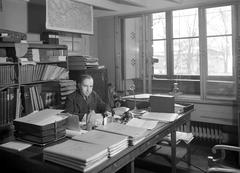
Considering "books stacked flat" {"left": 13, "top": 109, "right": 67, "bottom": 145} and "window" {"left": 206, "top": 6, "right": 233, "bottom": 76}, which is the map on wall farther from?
"books stacked flat" {"left": 13, "top": 109, "right": 67, "bottom": 145}

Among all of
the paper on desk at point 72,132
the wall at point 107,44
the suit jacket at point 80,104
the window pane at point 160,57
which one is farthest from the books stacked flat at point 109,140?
the wall at point 107,44

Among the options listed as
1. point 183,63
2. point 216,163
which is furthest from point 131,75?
point 216,163

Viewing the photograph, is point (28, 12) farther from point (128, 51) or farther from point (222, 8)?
point (222, 8)

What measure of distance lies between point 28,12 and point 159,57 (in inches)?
93.4

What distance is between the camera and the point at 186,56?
4.53 meters

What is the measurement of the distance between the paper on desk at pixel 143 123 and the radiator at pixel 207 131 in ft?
7.48

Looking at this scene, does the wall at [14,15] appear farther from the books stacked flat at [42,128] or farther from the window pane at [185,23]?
the window pane at [185,23]

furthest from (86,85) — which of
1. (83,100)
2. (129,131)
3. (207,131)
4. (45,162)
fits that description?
(207,131)

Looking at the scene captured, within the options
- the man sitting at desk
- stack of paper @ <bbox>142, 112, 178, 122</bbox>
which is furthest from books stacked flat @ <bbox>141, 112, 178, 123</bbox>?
the man sitting at desk

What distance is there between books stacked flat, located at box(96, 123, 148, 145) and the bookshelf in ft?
5.87

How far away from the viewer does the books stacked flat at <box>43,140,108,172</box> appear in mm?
1367

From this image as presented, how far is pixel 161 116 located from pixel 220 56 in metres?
2.19

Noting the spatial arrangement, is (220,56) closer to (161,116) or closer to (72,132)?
(161,116)

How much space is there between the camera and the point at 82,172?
135 centimetres
